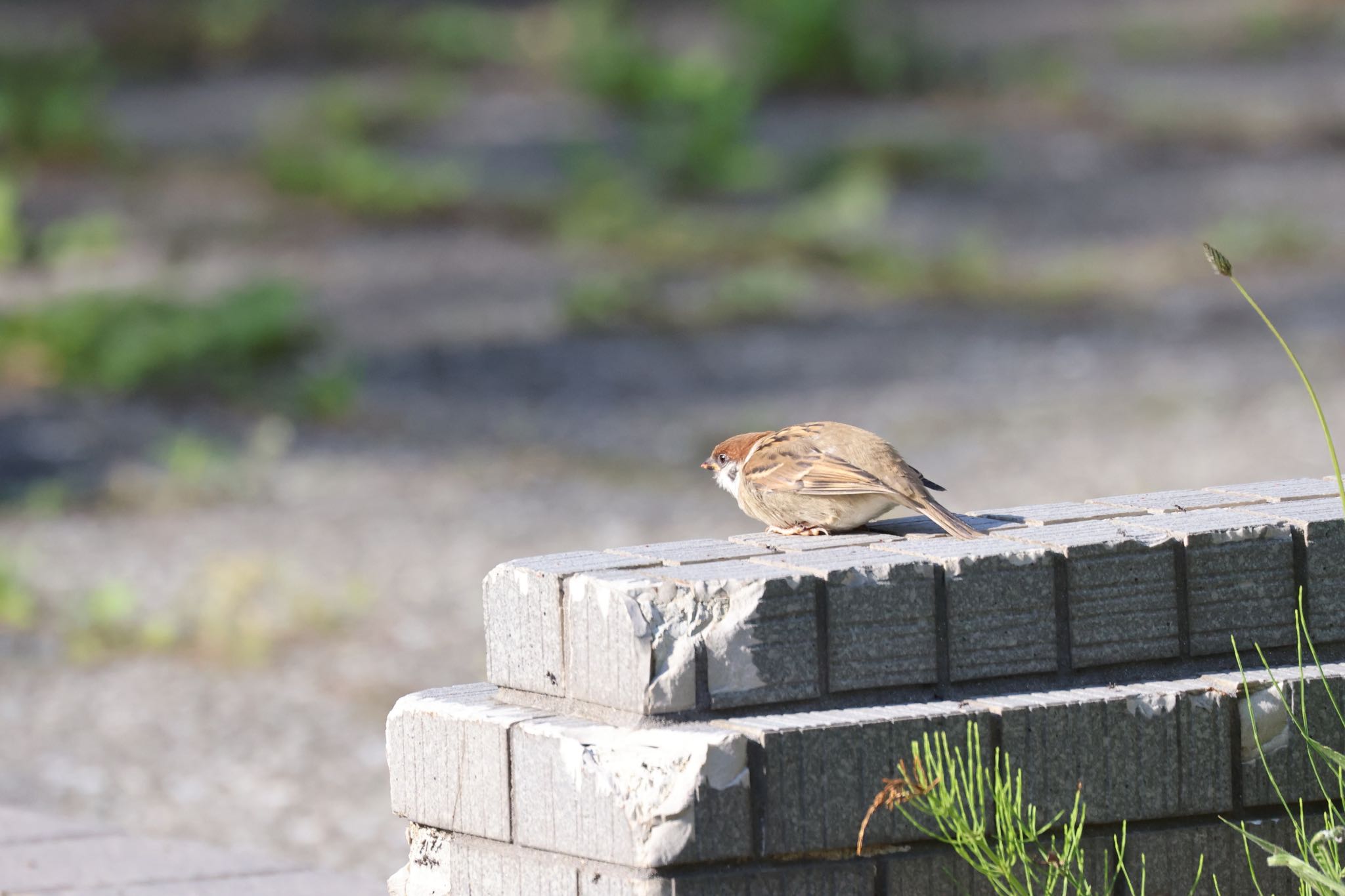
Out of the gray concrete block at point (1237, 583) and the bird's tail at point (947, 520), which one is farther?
the bird's tail at point (947, 520)

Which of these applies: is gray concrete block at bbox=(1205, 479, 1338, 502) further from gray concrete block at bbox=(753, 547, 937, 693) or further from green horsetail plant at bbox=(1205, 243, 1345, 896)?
gray concrete block at bbox=(753, 547, 937, 693)

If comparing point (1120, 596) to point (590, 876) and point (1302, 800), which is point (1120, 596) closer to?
point (1302, 800)

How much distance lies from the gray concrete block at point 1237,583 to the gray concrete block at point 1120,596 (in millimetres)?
35

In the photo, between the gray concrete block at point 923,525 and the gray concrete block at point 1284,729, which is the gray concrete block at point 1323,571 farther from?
the gray concrete block at point 923,525

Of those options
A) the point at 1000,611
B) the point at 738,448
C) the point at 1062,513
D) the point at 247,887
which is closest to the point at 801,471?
the point at 738,448

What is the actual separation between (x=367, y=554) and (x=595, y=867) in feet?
17.2

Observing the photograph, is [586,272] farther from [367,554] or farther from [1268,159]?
[1268,159]

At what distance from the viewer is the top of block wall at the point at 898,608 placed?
8.04 ft

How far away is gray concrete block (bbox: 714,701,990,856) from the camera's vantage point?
2.38 m

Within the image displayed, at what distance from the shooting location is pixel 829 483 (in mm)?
2982

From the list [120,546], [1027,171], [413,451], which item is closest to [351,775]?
[120,546]

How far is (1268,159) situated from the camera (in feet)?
52.1

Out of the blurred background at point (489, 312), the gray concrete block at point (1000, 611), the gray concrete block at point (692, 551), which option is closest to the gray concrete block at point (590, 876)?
the gray concrete block at point (1000, 611)

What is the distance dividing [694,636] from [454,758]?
420 mm
